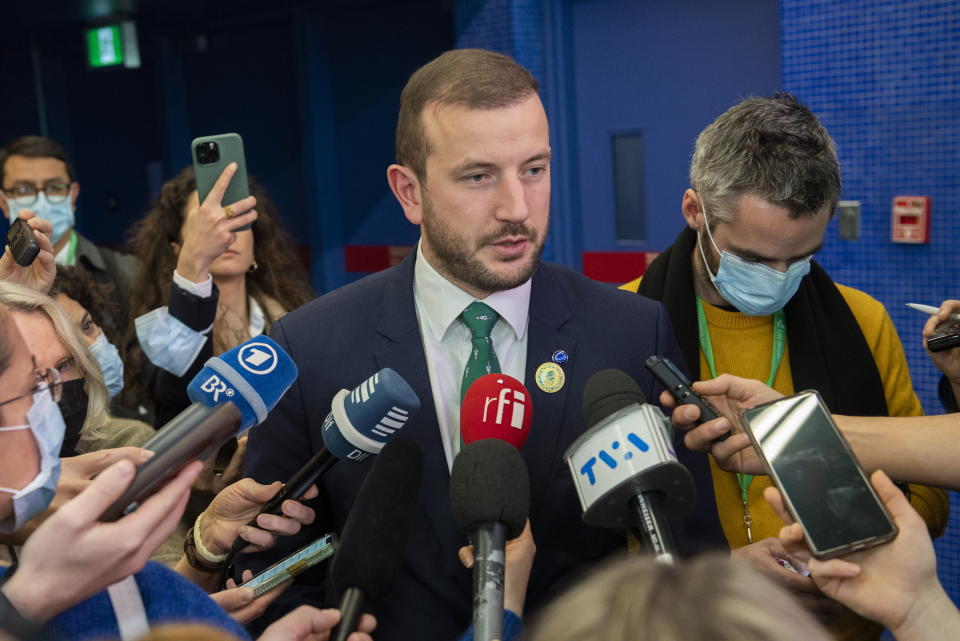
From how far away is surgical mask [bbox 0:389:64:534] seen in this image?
1176 mm

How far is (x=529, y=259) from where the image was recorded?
1.58m

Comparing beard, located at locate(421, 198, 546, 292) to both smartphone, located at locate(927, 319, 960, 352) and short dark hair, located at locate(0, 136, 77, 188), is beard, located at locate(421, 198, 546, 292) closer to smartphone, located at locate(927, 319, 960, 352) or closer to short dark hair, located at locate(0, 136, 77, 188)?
smartphone, located at locate(927, 319, 960, 352)

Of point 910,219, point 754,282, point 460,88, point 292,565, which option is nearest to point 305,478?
point 292,565

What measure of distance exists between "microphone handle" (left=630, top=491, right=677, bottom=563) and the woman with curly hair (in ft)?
4.95

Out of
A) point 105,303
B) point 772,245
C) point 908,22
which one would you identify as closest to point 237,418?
point 772,245

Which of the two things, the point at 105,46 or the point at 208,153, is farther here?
the point at 105,46

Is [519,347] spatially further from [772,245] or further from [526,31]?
[526,31]

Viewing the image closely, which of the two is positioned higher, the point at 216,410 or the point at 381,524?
the point at 216,410

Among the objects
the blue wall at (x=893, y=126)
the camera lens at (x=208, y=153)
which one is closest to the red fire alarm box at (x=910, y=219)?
the blue wall at (x=893, y=126)

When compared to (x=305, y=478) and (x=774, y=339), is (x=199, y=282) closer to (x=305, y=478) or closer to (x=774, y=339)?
(x=305, y=478)

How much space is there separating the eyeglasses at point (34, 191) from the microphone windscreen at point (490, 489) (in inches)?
130

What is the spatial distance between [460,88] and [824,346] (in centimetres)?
99

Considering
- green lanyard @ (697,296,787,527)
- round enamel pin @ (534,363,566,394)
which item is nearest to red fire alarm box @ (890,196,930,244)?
green lanyard @ (697,296,787,527)

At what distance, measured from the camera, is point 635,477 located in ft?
3.44
